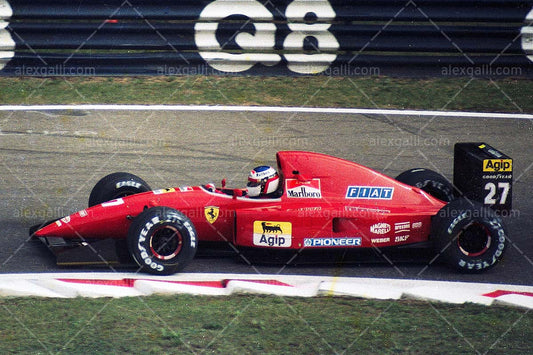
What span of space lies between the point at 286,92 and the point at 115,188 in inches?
213

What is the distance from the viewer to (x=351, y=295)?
7.36 metres

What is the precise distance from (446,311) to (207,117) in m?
6.42

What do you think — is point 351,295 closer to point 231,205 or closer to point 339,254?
point 339,254

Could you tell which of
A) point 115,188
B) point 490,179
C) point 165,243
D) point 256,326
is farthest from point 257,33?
point 256,326

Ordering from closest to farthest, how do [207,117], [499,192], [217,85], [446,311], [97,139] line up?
[446,311] < [499,192] < [97,139] < [207,117] < [217,85]

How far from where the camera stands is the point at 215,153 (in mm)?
11305

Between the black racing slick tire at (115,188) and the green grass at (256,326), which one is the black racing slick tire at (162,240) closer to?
the green grass at (256,326)

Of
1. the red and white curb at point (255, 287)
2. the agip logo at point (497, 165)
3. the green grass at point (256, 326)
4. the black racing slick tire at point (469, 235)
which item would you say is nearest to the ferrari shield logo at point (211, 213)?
the red and white curb at point (255, 287)

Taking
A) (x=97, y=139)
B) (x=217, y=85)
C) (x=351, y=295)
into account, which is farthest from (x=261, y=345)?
(x=217, y=85)

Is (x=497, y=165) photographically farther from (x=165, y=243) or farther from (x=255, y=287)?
(x=165, y=243)

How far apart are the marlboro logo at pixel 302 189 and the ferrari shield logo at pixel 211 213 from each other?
0.68m

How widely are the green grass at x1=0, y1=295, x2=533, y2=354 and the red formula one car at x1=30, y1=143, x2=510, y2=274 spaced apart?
85 cm

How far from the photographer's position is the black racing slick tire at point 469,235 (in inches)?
308

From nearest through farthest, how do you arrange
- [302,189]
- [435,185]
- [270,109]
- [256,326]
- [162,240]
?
[256,326]
[162,240]
[302,189]
[435,185]
[270,109]
